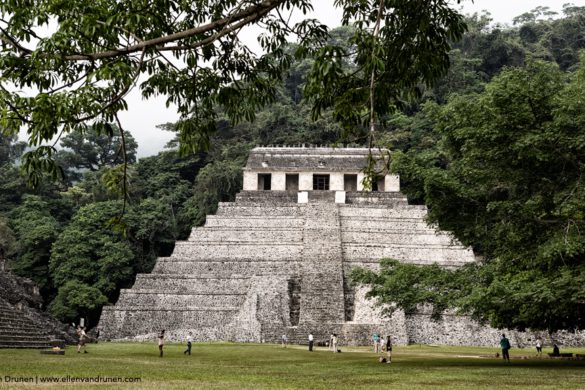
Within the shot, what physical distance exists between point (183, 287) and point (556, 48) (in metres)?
42.8

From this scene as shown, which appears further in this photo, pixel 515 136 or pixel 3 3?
pixel 515 136

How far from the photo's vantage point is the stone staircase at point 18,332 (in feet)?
54.1

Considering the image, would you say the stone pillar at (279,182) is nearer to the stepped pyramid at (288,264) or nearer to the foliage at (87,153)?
the stepped pyramid at (288,264)

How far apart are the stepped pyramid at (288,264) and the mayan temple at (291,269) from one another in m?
0.04

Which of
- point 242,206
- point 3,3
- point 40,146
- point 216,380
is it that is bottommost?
point 216,380

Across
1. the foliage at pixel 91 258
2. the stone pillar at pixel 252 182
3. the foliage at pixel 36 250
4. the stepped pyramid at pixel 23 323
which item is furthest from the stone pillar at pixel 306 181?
the stepped pyramid at pixel 23 323

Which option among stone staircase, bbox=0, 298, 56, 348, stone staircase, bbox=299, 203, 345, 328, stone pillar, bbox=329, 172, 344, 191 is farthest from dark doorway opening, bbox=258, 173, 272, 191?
stone staircase, bbox=0, 298, 56, 348

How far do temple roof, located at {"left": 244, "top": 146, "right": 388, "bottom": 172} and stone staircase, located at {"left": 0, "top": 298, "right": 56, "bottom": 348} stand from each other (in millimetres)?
19007

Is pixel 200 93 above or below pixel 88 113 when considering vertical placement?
above

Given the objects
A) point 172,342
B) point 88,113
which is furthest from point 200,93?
point 172,342

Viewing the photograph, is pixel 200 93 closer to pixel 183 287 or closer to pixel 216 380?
pixel 216 380

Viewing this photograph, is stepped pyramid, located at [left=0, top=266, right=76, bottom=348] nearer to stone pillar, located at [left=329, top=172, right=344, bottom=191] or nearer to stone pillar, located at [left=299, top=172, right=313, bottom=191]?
stone pillar, located at [left=299, top=172, right=313, bottom=191]

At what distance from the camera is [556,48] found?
5528 cm

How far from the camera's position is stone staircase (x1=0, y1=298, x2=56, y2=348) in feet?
54.1
